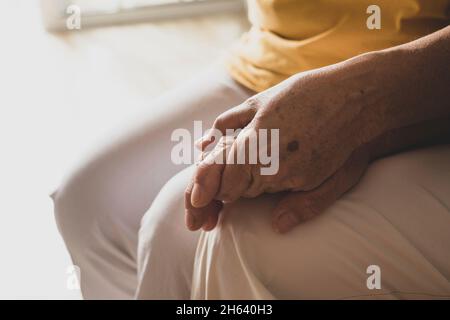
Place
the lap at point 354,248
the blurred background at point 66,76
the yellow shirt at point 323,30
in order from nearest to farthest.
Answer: the lap at point 354,248
the yellow shirt at point 323,30
the blurred background at point 66,76

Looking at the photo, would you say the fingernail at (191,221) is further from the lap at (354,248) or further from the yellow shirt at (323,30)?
the yellow shirt at (323,30)

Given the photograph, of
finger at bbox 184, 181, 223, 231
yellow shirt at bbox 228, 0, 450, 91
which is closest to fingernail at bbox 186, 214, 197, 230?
finger at bbox 184, 181, 223, 231

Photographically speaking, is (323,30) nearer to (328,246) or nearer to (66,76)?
(328,246)

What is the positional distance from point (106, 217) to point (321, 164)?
1.27 ft

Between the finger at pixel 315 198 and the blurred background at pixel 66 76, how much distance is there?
85 centimetres

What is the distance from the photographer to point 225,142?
0.64 metres

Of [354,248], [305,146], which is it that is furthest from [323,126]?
[354,248]

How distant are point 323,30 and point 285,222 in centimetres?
31

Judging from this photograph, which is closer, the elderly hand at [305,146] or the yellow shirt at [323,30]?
the elderly hand at [305,146]

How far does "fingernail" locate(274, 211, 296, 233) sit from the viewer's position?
1.96ft

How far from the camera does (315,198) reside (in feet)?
2.01

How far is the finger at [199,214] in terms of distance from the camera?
63 cm

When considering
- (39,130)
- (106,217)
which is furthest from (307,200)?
(39,130)

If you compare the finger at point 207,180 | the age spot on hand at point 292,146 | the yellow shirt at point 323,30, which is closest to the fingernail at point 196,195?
the finger at point 207,180
